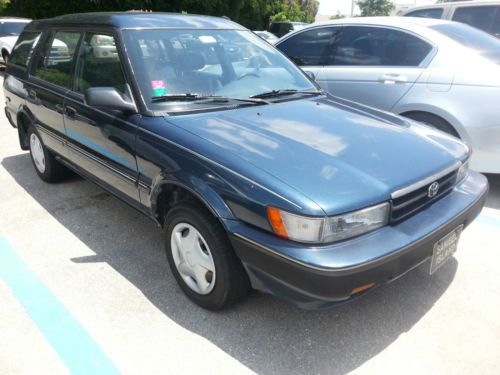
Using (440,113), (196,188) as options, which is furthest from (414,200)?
(440,113)

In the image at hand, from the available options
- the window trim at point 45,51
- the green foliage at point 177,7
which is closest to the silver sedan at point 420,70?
the window trim at point 45,51

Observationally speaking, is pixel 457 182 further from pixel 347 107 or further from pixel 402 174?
pixel 347 107

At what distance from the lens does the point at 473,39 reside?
14.9ft

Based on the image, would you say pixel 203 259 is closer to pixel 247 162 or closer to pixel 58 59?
pixel 247 162

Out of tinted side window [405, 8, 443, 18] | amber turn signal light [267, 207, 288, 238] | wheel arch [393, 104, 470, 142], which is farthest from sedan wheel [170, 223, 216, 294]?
tinted side window [405, 8, 443, 18]

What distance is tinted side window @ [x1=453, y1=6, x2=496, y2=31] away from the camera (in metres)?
6.27

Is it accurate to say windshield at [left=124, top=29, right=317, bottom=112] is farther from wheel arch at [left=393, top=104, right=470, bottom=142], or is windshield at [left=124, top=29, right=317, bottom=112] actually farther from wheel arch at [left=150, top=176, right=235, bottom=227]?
wheel arch at [left=393, top=104, right=470, bottom=142]

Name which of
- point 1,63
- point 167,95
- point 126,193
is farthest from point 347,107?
point 1,63

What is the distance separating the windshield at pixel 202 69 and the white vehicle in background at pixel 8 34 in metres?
12.0

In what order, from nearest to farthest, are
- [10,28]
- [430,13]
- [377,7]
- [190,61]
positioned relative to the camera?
[190,61] < [430,13] < [10,28] < [377,7]

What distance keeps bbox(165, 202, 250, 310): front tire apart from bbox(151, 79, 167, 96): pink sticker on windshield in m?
0.77

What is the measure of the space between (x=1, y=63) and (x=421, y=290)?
15.0m

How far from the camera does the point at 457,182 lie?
111 inches

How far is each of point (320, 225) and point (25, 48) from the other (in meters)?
4.12
